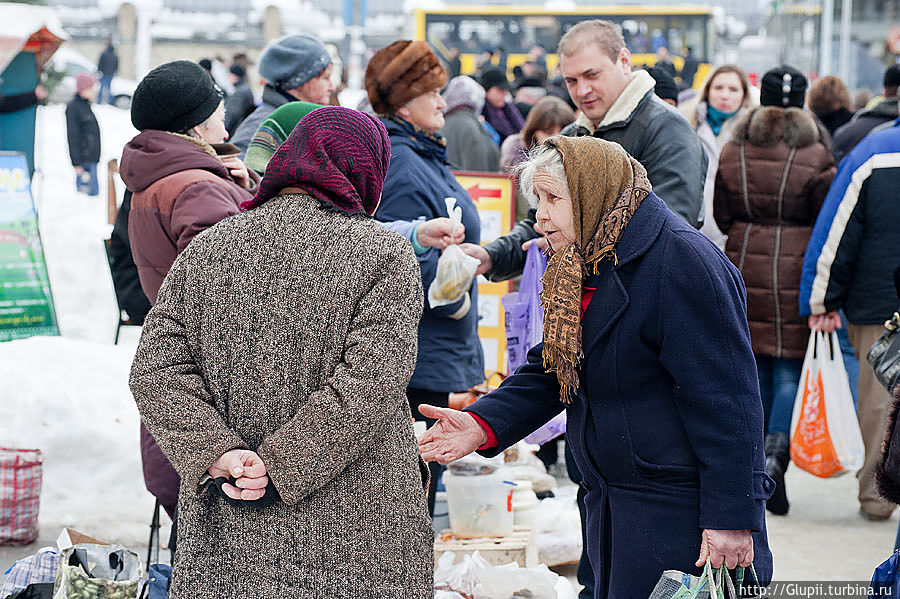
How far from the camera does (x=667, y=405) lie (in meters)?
2.58

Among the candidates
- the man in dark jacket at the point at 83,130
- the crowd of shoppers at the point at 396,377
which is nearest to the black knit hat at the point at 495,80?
the crowd of shoppers at the point at 396,377

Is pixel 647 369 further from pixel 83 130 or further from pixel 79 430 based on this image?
pixel 83 130

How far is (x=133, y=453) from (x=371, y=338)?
3.90 metres

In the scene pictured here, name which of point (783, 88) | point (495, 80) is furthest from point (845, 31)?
point (783, 88)

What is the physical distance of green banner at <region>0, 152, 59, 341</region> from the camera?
25.1ft

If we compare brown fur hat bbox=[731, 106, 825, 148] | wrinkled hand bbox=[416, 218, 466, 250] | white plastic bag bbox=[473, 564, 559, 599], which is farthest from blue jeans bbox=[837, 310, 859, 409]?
wrinkled hand bbox=[416, 218, 466, 250]

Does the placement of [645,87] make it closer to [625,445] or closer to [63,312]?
[625,445]

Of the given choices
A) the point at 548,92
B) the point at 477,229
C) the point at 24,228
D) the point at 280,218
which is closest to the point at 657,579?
the point at 280,218

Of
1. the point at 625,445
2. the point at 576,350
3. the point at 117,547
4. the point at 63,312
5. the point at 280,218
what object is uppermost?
the point at 280,218

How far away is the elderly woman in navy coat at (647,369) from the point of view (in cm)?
250

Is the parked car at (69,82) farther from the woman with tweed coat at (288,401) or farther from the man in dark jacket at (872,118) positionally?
the woman with tweed coat at (288,401)

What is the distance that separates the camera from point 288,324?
2479 millimetres

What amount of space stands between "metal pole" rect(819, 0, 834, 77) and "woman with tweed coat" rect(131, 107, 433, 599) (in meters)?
17.9

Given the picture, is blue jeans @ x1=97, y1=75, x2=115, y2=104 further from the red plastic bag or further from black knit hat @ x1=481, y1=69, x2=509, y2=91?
the red plastic bag
